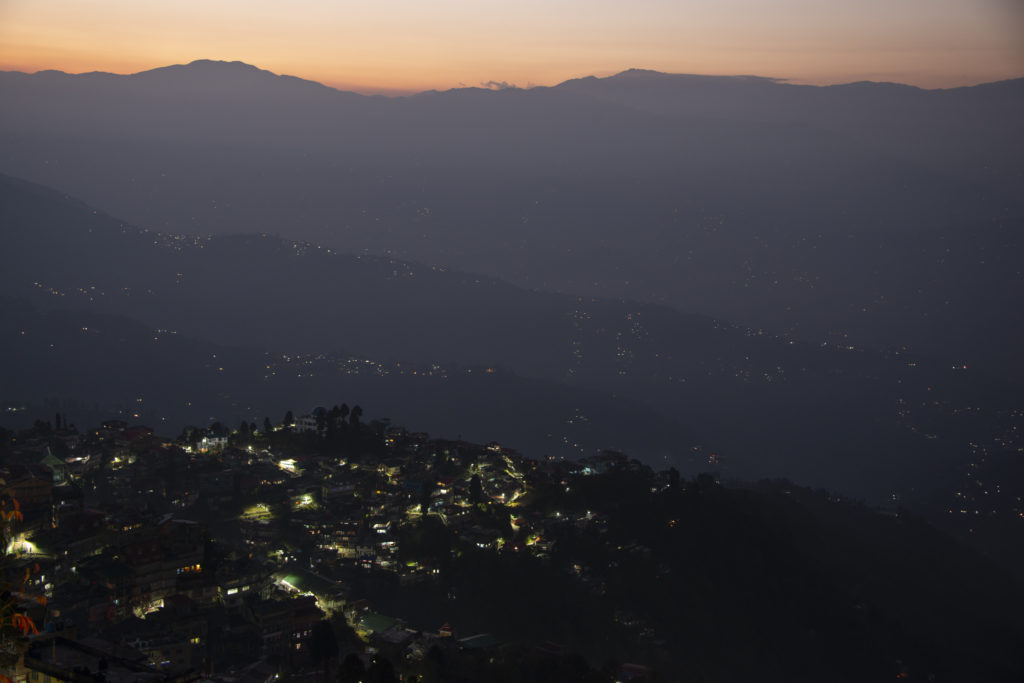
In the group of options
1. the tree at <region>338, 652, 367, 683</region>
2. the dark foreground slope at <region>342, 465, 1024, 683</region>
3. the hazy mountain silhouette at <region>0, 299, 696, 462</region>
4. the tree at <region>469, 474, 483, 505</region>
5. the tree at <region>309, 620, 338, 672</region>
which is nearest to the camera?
the tree at <region>338, 652, 367, 683</region>

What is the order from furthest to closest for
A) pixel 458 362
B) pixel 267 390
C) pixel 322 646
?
pixel 458 362
pixel 267 390
pixel 322 646

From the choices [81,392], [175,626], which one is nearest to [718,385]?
[81,392]

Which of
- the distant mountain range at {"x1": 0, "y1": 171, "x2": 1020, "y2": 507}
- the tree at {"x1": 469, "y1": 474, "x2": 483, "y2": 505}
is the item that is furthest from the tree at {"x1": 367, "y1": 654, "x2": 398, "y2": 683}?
the distant mountain range at {"x1": 0, "y1": 171, "x2": 1020, "y2": 507}

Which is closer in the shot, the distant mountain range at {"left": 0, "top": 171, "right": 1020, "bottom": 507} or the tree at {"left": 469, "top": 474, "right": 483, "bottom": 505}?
the tree at {"left": 469, "top": 474, "right": 483, "bottom": 505}

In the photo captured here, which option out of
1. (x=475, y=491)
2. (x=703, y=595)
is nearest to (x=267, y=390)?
(x=475, y=491)

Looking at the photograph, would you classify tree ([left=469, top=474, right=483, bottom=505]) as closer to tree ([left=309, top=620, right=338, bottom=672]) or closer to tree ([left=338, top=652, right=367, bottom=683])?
tree ([left=309, top=620, right=338, bottom=672])

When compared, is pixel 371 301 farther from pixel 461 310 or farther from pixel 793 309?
pixel 793 309

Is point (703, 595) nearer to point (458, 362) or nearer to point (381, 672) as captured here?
point (381, 672)

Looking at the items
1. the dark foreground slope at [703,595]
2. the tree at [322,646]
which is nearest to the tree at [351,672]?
the tree at [322,646]
